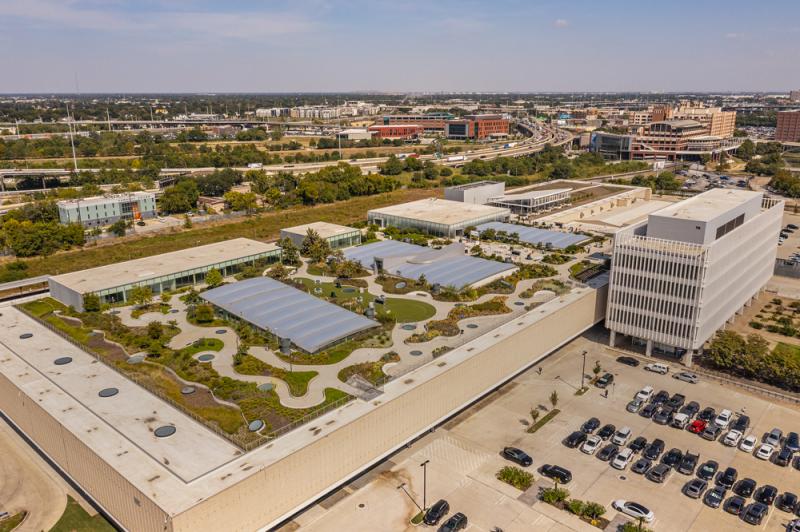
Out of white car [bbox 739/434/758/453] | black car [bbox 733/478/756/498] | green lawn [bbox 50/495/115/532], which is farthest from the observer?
white car [bbox 739/434/758/453]

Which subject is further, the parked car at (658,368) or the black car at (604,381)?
the parked car at (658,368)

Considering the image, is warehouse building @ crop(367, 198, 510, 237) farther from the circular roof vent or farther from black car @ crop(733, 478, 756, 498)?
the circular roof vent

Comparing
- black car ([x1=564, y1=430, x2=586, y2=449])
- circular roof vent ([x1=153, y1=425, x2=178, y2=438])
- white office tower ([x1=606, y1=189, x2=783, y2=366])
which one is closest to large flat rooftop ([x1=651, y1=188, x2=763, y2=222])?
white office tower ([x1=606, y1=189, x2=783, y2=366])

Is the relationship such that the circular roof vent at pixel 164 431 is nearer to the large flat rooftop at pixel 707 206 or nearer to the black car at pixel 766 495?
the black car at pixel 766 495

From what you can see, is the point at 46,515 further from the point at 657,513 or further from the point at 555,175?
the point at 555,175

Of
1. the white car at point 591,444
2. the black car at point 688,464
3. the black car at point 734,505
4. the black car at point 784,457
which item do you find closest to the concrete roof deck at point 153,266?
the white car at point 591,444

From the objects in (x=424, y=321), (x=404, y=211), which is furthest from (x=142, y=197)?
(x=424, y=321)
